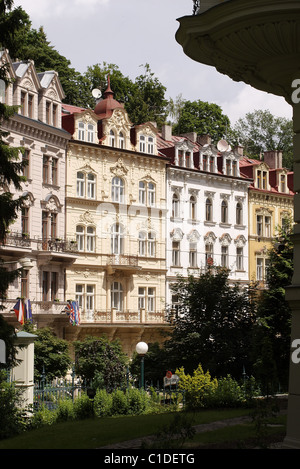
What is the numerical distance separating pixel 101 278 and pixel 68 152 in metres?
7.59

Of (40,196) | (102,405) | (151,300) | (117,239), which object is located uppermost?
(40,196)

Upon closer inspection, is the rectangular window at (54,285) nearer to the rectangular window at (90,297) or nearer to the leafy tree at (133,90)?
the rectangular window at (90,297)

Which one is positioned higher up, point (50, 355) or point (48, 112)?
point (48, 112)

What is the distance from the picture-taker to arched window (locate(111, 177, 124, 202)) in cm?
5116

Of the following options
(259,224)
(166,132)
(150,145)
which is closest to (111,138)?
(150,145)

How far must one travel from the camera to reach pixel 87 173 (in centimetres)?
4956

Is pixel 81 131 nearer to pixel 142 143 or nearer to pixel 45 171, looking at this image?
pixel 45 171

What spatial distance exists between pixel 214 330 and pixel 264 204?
31.1 metres

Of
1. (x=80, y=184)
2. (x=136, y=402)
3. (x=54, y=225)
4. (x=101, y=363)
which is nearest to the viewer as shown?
(x=136, y=402)

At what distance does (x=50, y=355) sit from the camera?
123 ft

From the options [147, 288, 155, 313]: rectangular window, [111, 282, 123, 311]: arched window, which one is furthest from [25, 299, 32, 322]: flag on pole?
[147, 288, 155, 313]: rectangular window

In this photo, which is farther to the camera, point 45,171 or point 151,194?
point 151,194

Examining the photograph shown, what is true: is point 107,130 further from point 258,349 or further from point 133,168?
point 258,349

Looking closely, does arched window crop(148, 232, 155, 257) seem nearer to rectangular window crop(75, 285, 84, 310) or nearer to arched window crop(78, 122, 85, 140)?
rectangular window crop(75, 285, 84, 310)
